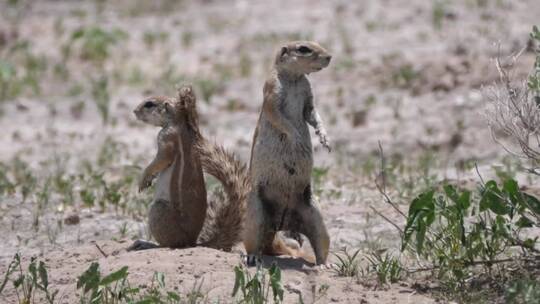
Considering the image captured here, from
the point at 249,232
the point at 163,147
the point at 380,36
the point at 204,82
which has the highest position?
the point at 380,36

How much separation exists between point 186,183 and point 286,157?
68 cm

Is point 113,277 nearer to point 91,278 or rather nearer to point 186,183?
point 91,278

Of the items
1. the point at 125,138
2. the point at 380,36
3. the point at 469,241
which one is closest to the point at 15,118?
the point at 125,138

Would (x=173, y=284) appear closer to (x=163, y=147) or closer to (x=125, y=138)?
(x=163, y=147)

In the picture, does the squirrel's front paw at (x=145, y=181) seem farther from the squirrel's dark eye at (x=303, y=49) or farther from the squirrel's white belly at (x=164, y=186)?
the squirrel's dark eye at (x=303, y=49)

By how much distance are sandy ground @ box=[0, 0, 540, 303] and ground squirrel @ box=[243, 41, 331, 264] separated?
27 cm

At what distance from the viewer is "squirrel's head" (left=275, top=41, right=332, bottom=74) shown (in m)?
6.65

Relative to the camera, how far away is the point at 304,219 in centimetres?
670

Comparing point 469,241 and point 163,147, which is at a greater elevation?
point 163,147

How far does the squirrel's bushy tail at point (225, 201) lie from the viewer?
707cm

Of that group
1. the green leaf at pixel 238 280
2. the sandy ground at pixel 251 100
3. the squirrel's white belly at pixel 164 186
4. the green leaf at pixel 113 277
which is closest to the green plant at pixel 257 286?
the green leaf at pixel 238 280

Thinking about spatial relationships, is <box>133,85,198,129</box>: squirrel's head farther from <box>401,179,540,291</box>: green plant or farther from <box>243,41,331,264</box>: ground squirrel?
<box>401,179,540,291</box>: green plant

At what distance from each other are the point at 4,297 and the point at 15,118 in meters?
6.68

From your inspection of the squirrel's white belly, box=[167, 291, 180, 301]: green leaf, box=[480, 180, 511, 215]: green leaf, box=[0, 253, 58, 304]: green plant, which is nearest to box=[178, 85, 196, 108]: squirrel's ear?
the squirrel's white belly
